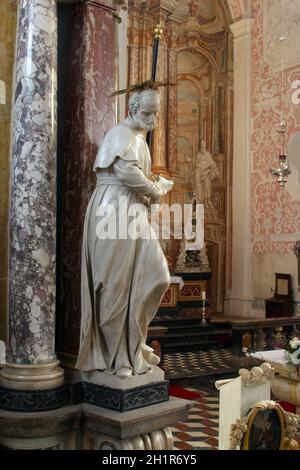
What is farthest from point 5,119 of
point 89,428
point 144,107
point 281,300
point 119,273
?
point 281,300

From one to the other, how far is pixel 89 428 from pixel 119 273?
1.04 metres

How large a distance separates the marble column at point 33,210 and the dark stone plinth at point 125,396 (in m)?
0.23

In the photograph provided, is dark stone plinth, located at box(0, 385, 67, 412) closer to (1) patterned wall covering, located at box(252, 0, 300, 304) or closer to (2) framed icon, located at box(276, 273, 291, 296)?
(2) framed icon, located at box(276, 273, 291, 296)

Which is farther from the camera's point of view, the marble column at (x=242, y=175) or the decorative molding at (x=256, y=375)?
the marble column at (x=242, y=175)

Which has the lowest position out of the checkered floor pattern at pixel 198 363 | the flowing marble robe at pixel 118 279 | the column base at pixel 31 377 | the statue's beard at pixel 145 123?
the checkered floor pattern at pixel 198 363

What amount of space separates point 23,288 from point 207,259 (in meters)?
10.8

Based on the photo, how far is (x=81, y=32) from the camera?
14.2 ft

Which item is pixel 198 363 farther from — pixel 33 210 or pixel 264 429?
pixel 33 210

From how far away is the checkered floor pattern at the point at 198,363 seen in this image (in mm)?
8914

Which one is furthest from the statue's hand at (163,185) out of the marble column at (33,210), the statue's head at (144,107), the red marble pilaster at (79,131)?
the marble column at (33,210)

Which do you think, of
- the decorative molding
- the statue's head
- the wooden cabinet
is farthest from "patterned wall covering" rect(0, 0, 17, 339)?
the wooden cabinet

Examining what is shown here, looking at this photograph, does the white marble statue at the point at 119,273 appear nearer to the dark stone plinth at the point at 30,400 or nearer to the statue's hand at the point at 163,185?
the statue's hand at the point at 163,185

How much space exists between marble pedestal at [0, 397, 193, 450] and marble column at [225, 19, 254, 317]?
10086mm
